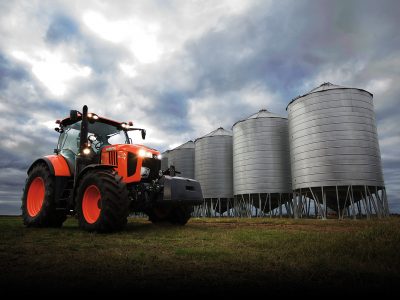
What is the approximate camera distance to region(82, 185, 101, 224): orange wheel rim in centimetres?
720

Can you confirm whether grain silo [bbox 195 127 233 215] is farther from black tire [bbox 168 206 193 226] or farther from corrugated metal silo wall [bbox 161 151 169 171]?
black tire [bbox 168 206 193 226]

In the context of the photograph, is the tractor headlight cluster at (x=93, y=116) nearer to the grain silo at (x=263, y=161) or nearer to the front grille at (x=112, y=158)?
the front grille at (x=112, y=158)

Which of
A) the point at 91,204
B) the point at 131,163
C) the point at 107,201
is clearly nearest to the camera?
the point at 107,201

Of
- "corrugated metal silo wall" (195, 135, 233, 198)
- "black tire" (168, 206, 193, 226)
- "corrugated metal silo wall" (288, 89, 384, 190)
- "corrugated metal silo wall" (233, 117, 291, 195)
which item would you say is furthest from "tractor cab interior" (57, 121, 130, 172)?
"corrugated metal silo wall" (195, 135, 233, 198)

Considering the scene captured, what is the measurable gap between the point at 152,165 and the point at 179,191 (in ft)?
3.36

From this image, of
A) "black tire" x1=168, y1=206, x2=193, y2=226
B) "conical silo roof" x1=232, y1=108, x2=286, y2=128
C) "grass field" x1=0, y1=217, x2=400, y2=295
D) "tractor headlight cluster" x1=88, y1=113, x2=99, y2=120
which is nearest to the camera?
"grass field" x1=0, y1=217, x2=400, y2=295

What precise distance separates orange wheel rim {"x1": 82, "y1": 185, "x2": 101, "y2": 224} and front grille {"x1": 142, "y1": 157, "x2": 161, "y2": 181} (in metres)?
1.41

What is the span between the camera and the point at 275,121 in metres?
27.2

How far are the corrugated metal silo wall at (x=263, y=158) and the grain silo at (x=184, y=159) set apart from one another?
1118 cm

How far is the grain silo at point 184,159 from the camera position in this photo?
38.5 meters

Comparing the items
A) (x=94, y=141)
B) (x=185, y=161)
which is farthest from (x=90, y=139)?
(x=185, y=161)

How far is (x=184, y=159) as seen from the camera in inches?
1532

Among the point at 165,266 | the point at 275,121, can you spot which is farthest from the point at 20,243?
the point at 275,121

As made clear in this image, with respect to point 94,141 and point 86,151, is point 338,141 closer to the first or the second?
point 94,141
